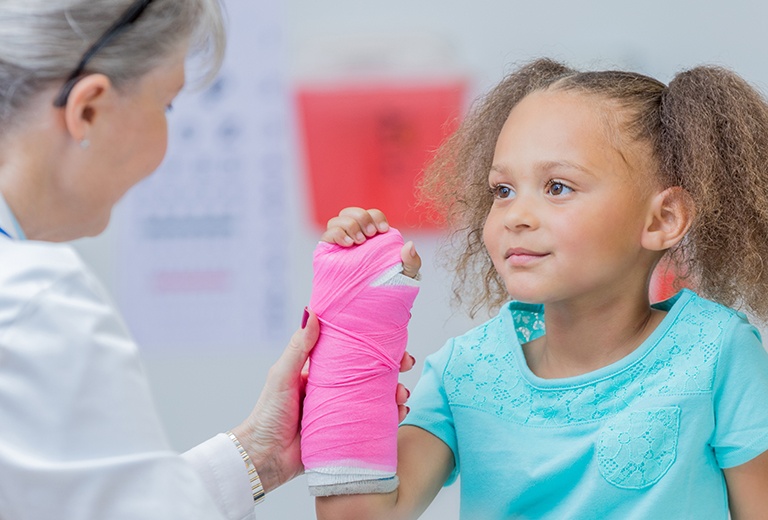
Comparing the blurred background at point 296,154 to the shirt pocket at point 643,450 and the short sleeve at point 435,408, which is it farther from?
the shirt pocket at point 643,450

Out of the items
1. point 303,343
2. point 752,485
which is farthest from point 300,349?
point 752,485

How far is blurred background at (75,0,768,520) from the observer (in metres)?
1.85

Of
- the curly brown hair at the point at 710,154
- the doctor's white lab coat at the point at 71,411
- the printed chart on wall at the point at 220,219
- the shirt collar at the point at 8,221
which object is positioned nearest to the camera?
the doctor's white lab coat at the point at 71,411

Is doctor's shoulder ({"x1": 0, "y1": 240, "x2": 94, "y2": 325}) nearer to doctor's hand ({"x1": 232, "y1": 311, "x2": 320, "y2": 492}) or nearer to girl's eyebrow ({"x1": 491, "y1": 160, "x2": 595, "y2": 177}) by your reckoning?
doctor's hand ({"x1": 232, "y1": 311, "x2": 320, "y2": 492})

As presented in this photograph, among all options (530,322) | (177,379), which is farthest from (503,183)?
(177,379)

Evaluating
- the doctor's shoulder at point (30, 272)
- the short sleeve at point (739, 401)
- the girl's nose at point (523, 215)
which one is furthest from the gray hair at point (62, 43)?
the short sleeve at point (739, 401)

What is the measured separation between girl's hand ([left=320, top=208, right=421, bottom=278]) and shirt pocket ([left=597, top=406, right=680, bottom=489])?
11.1 inches

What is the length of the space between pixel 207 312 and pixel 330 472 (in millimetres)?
1102

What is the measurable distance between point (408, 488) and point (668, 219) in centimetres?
42

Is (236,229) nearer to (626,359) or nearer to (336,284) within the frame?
(336,284)

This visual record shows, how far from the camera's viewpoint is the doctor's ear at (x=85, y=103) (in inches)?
33.1

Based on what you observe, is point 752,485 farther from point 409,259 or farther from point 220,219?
point 220,219

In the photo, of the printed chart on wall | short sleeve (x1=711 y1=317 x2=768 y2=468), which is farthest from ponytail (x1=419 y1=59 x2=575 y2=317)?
the printed chart on wall

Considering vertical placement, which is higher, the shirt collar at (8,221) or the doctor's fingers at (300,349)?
the shirt collar at (8,221)
